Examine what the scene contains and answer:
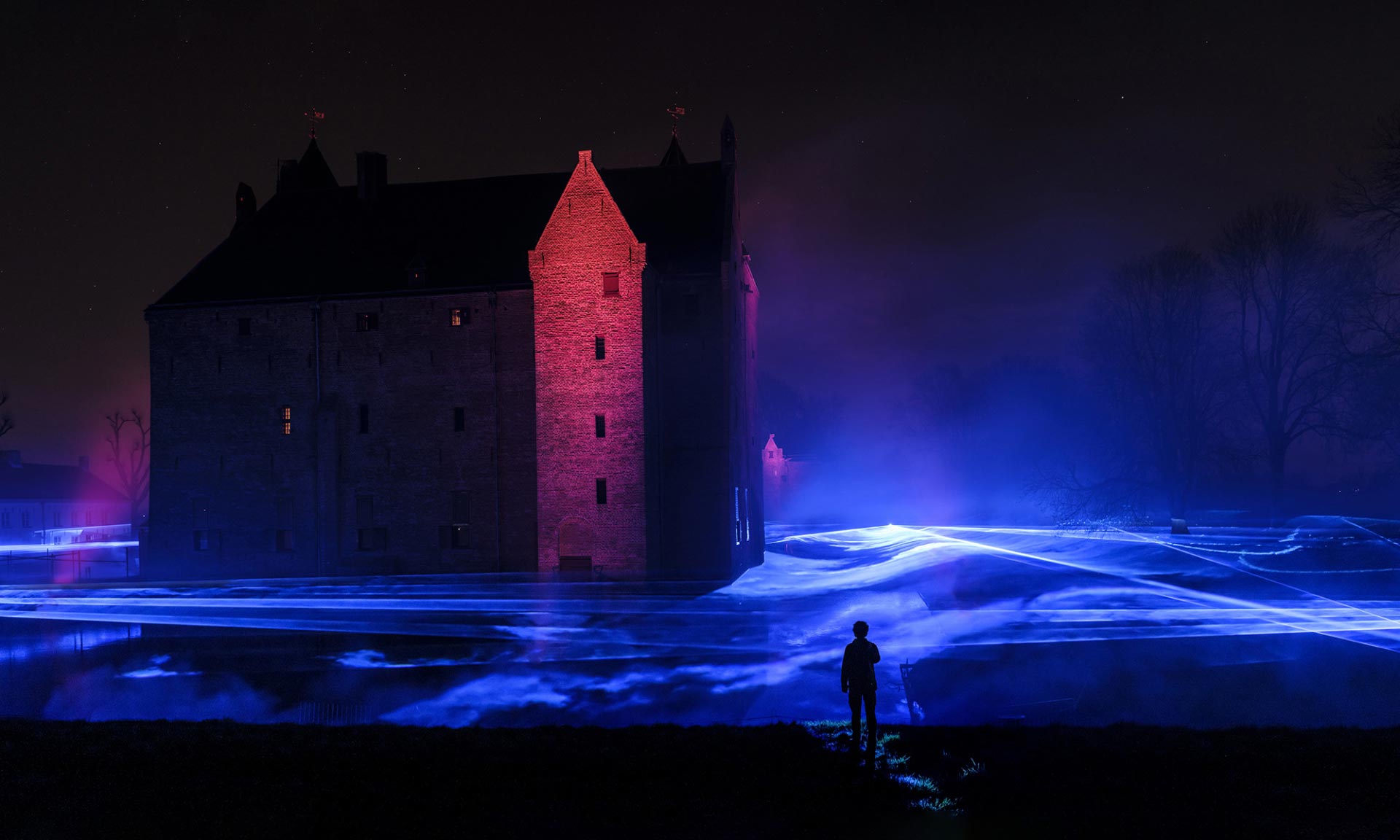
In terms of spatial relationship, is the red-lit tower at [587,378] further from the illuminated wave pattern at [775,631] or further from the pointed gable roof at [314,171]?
the pointed gable roof at [314,171]

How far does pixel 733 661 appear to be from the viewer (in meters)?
17.6

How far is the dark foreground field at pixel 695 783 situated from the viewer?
8.31 m

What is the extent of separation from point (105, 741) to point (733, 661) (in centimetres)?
1032

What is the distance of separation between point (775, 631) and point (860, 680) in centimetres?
1122

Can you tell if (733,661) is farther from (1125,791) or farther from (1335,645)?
(1335,645)

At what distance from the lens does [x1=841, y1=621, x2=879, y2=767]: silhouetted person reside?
10.0m

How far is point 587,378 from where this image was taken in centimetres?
3512

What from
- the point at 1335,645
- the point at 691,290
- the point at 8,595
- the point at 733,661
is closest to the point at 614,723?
the point at 733,661

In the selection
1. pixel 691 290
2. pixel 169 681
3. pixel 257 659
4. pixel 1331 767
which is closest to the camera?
pixel 1331 767

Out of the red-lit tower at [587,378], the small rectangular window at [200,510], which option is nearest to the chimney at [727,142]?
the red-lit tower at [587,378]

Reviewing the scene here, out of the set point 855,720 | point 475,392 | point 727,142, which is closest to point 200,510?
point 475,392

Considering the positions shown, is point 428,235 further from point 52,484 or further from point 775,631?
point 52,484

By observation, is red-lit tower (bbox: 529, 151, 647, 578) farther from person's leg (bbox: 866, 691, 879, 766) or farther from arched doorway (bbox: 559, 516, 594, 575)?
person's leg (bbox: 866, 691, 879, 766)

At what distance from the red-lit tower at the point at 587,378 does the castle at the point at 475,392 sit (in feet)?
0.27
